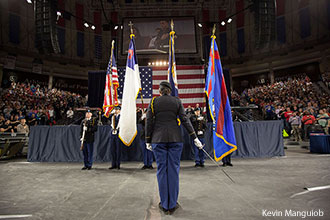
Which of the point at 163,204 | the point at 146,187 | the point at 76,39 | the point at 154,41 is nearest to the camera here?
the point at 163,204

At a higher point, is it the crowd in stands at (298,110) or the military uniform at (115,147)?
the crowd in stands at (298,110)

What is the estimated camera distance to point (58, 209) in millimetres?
2738

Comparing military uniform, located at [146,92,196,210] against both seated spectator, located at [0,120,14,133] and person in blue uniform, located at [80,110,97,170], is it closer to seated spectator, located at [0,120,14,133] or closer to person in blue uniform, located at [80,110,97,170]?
person in blue uniform, located at [80,110,97,170]

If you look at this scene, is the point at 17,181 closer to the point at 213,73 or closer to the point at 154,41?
the point at 213,73

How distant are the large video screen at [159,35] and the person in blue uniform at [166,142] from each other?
450 inches

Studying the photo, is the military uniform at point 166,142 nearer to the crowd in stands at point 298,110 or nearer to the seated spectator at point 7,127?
the seated spectator at point 7,127

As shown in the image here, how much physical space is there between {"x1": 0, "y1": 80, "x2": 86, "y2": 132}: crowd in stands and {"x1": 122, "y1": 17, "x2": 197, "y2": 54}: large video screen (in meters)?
6.69

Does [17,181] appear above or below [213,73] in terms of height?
below

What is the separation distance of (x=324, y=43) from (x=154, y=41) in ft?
54.7

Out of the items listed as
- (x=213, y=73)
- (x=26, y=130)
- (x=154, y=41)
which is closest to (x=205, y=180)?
(x=213, y=73)

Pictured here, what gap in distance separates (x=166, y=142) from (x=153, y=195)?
1.15 m

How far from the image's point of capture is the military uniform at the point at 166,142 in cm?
265

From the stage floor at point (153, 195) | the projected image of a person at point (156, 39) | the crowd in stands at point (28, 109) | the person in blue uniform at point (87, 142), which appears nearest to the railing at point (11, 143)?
the crowd in stands at point (28, 109)

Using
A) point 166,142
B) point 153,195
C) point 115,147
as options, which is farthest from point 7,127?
point 166,142
